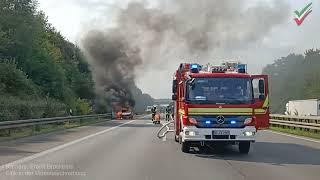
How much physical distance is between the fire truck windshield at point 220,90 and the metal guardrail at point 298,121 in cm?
1261

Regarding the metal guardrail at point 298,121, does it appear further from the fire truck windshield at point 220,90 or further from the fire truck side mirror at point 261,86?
the fire truck windshield at point 220,90

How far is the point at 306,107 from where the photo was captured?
164 feet

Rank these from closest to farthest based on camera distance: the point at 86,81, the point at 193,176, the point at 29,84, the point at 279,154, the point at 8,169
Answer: the point at 193,176 → the point at 8,169 → the point at 279,154 → the point at 29,84 → the point at 86,81

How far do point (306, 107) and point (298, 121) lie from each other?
17.5 metres

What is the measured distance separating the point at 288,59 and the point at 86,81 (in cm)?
4584

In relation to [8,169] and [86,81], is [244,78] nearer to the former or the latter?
[8,169]

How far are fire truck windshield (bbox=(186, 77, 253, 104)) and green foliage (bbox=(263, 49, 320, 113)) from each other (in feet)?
243

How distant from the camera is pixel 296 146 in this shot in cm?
2008

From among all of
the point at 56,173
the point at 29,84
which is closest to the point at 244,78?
the point at 56,173

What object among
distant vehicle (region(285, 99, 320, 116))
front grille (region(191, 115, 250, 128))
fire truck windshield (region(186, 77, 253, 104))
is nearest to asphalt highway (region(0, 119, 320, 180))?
front grille (region(191, 115, 250, 128))

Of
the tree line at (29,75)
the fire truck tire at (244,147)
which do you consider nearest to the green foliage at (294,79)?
the tree line at (29,75)

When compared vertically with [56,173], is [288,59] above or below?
above

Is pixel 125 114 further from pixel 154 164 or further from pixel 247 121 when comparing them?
pixel 154 164

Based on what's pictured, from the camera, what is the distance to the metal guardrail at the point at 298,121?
2860 centimetres
